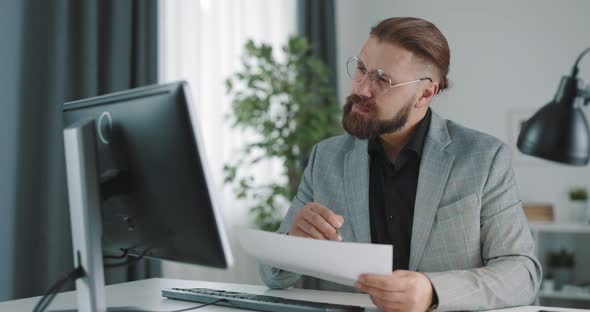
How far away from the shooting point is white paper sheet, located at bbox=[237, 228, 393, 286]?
3.62ft

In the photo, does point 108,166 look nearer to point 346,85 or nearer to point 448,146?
point 448,146

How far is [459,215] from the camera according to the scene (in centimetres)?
160

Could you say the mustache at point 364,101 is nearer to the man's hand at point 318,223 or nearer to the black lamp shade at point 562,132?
the man's hand at point 318,223

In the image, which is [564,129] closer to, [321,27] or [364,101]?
[364,101]

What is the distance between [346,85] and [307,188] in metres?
3.28

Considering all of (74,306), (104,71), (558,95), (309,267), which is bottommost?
(74,306)

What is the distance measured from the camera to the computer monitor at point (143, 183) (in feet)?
3.30

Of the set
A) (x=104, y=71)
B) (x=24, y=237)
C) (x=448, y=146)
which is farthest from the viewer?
(x=104, y=71)

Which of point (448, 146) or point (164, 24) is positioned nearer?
point (448, 146)

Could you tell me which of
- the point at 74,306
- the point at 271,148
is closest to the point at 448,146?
the point at 74,306

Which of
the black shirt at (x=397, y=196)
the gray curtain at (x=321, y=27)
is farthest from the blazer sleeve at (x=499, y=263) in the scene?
the gray curtain at (x=321, y=27)

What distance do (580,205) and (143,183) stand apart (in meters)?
3.81

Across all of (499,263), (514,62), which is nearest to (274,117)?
(514,62)

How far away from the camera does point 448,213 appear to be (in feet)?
5.29
